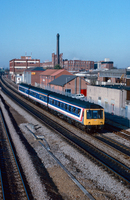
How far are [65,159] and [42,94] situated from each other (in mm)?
20738

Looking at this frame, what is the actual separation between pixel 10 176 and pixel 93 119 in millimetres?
9236

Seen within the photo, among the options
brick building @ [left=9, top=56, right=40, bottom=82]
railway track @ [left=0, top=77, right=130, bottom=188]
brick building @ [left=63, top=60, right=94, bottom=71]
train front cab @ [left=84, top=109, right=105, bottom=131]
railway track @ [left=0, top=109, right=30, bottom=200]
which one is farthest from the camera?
brick building @ [left=63, top=60, right=94, bottom=71]

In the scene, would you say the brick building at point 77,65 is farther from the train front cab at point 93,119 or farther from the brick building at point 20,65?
the train front cab at point 93,119

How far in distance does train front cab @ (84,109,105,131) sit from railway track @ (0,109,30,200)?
661 centimetres

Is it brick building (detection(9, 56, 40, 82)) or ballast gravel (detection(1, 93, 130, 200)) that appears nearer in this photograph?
ballast gravel (detection(1, 93, 130, 200))

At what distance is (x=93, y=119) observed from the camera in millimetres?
19062

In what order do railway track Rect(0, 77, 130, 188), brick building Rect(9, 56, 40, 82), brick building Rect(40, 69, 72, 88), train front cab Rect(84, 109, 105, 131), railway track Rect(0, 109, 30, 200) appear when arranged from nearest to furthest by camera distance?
1. railway track Rect(0, 109, 30, 200)
2. railway track Rect(0, 77, 130, 188)
3. train front cab Rect(84, 109, 105, 131)
4. brick building Rect(40, 69, 72, 88)
5. brick building Rect(9, 56, 40, 82)

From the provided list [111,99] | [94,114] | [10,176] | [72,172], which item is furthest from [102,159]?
[111,99]

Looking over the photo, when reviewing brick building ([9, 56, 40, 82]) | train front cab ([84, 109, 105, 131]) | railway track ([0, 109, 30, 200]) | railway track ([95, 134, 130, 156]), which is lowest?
railway track ([0, 109, 30, 200])

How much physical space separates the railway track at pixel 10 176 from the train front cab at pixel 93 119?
6.61 m

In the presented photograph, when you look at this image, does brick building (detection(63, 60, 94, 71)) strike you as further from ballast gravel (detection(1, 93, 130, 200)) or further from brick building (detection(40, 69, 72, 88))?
ballast gravel (detection(1, 93, 130, 200))

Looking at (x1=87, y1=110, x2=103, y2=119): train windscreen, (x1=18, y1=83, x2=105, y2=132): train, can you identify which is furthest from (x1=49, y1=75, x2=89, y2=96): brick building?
(x1=87, y1=110, x2=103, y2=119): train windscreen

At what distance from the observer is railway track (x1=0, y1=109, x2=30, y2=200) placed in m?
10.1

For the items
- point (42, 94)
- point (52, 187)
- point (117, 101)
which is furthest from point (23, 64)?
point (52, 187)
